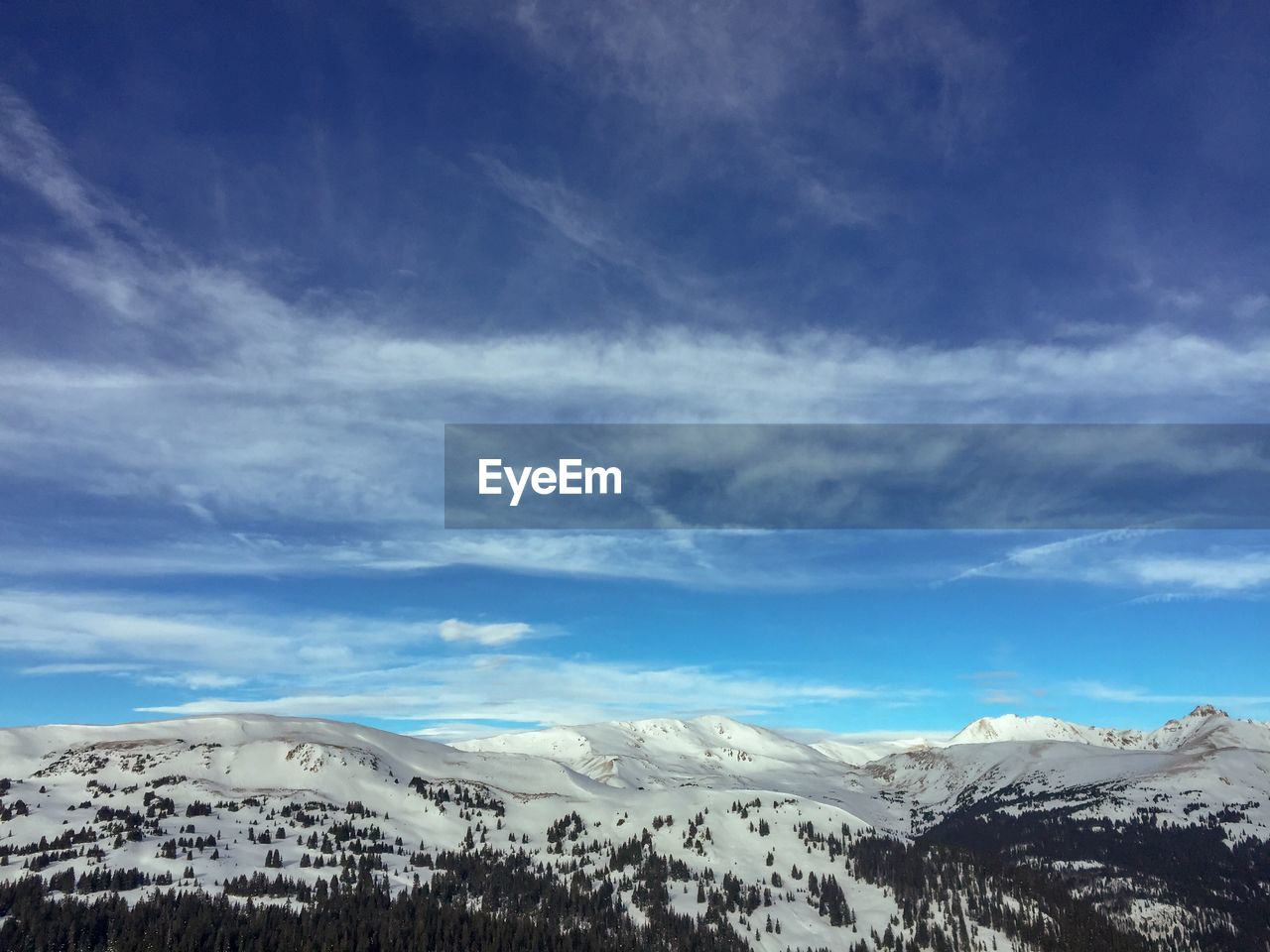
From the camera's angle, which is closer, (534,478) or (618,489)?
(534,478)
